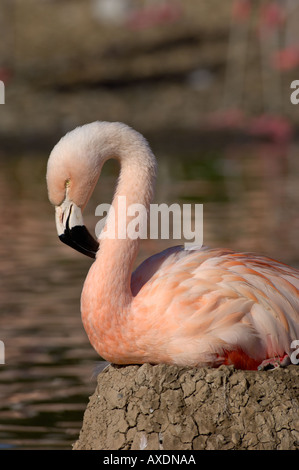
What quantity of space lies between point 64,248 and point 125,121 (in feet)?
37.1

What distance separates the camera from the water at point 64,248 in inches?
241

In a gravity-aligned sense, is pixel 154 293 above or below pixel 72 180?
below

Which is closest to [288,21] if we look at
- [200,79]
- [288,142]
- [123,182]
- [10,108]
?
[200,79]

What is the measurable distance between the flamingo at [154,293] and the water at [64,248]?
0.66 meters

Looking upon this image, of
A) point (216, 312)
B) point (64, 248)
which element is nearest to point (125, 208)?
point (216, 312)

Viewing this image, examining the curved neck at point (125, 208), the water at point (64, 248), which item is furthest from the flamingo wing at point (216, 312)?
the water at point (64, 248)

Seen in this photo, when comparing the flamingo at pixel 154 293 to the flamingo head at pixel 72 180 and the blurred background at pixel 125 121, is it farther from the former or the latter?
the blurred background at pixel 125 121

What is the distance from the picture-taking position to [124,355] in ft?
14.0

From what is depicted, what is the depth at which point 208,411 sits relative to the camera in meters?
4.07

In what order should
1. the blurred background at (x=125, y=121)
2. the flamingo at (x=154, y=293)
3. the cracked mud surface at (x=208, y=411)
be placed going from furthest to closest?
the blurred background at (x=125, y=121)
the flamingo at (x=154, y=293)
the cracked mud surface at (x=208, y=411)

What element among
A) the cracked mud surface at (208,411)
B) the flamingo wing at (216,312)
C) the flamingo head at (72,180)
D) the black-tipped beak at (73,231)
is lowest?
the cracked mud surface at (208,411)

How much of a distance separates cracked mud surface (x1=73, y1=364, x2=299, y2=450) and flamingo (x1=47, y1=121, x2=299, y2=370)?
9 centimetres

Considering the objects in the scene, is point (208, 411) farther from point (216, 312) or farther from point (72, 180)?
point (72, 180)

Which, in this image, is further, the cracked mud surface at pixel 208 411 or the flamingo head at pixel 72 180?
the flamingo head at pixel 72 180
